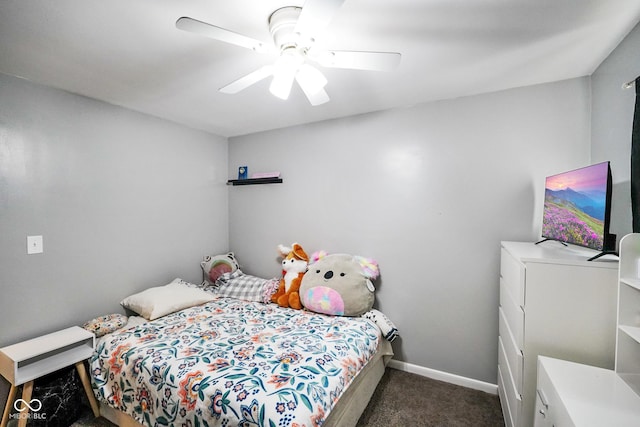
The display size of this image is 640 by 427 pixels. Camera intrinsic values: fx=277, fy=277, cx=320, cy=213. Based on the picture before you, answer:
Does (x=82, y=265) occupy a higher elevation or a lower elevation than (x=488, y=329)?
higher

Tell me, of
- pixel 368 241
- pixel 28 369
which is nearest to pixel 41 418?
pixel 28 369

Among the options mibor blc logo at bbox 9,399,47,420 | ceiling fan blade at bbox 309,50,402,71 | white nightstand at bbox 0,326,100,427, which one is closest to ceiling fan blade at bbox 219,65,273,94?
ceiling fan blade at bbox 309,50,402,71

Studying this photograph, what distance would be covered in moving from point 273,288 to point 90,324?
1469 millimetres

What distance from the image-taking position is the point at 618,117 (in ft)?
5.08

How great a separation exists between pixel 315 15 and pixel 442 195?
71.1 inches

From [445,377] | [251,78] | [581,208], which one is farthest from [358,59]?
[445,377]

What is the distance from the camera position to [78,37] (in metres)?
1.47

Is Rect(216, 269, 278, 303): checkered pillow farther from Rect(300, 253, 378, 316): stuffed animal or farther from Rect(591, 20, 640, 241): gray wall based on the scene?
Rect(591, 20, 640, 241): gray wall

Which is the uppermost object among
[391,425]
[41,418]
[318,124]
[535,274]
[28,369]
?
[318,124]

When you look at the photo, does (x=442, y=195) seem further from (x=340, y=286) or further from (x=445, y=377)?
(x=445, y=377)

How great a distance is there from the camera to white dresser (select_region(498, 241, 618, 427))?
4.23 feet

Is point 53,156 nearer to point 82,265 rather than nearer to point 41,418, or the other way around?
point 82,265

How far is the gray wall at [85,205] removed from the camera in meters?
1.92

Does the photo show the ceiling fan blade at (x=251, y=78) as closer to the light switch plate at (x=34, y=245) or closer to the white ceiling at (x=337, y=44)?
the white ceiling at (x=337, y=44)
